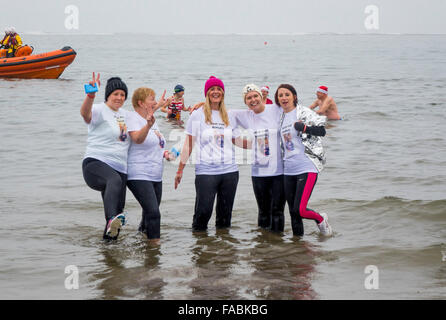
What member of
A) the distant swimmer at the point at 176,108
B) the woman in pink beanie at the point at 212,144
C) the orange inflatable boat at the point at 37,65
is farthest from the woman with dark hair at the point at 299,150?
the orange inflatable boat at the point at 37,65

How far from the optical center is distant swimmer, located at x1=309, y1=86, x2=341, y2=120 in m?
17.9

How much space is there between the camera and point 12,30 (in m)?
26.7

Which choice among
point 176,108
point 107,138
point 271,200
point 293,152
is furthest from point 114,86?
point 176,108

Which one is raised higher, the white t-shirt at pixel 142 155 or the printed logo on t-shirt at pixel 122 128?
the printed logo on t-shirt at pixel 122 128

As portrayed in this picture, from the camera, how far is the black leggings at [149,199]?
6.81 m

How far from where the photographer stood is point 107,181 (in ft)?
21.5

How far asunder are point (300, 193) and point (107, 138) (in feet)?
7.39

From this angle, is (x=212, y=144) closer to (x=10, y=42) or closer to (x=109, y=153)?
(x=109, y=153)

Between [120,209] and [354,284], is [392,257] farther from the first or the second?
[120,209]

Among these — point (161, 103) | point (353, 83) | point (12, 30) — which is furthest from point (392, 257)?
point (353, 83)
